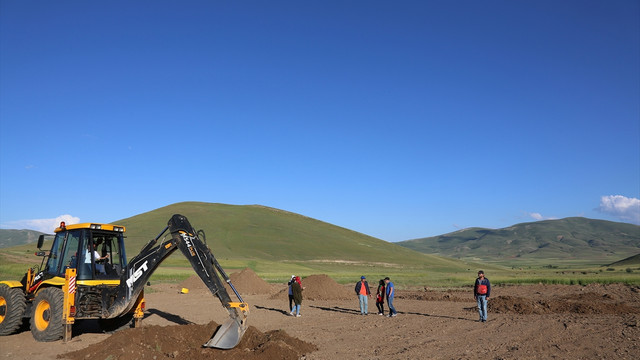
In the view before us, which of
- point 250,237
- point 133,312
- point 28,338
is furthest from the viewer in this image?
point 250,237

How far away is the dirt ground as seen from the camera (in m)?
11.3

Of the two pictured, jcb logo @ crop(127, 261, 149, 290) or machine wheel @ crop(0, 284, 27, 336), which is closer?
jcb logo @ crop(127, 261, 149, 290)

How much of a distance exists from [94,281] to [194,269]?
3386 millimetres

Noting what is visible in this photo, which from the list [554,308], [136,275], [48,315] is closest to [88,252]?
[136,275]

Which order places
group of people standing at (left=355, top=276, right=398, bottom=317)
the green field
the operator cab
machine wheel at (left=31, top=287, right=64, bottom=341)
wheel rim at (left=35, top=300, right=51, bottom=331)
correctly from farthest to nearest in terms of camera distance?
the green field < group of people standing at (left=355, top=276, right=398, bottom=317) < wheel rim at (left=35, top=300, right=51, bottom=331) < the operator cab < machine wheel at (left=31, top=287, right=64, bottom=341)

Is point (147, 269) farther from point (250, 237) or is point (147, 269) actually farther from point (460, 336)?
point (250, 237)

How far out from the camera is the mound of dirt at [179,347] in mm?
10898

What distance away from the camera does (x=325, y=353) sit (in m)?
12.5

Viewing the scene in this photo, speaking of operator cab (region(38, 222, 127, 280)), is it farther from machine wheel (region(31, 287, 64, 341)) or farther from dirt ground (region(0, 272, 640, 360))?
dirt ground (region(0, 272, 640, 360))

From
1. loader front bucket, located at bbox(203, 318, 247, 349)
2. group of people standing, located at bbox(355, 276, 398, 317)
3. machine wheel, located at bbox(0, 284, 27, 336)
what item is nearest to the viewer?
loader front bucket, located at bbox(203, 318, 247, 349)

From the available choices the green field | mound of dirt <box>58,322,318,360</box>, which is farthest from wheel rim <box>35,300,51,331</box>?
the green field

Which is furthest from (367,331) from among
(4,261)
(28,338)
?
(4,261)

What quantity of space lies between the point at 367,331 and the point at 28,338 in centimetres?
1066

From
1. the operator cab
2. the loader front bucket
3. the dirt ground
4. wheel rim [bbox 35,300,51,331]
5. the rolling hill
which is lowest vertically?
the dirt ground
